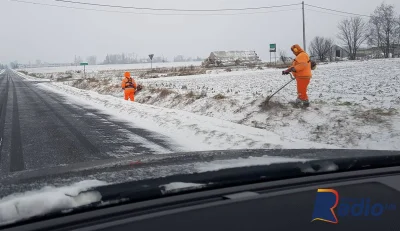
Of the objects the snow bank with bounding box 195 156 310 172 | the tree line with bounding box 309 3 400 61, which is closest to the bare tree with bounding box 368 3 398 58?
the tree line with bounding box 309 3 400 61

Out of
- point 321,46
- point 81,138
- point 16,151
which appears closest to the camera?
point 16,151

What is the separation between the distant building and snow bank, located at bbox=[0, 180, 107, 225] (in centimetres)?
6972

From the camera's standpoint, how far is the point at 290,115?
30.2ft

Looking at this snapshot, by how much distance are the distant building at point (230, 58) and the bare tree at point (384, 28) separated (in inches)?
937

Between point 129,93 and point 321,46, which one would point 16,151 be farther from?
point 321,46

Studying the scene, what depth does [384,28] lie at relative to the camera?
69812 millimetres

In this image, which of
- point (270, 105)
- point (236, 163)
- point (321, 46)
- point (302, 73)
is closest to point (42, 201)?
point (236, 163)

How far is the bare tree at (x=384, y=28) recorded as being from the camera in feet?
219

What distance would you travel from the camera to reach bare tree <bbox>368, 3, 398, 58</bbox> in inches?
2625

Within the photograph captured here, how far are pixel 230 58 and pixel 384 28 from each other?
1155 inches

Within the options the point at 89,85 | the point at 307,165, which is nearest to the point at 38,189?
the point at 307,165

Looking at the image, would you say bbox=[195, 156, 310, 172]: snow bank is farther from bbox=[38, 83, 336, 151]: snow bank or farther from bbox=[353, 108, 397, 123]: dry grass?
bbox=[353, 108, 397, 123]: dry grass

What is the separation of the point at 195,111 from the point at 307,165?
34.0 ft

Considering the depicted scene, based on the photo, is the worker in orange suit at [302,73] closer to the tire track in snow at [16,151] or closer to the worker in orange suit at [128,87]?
the tire track in snow at [16,151]
